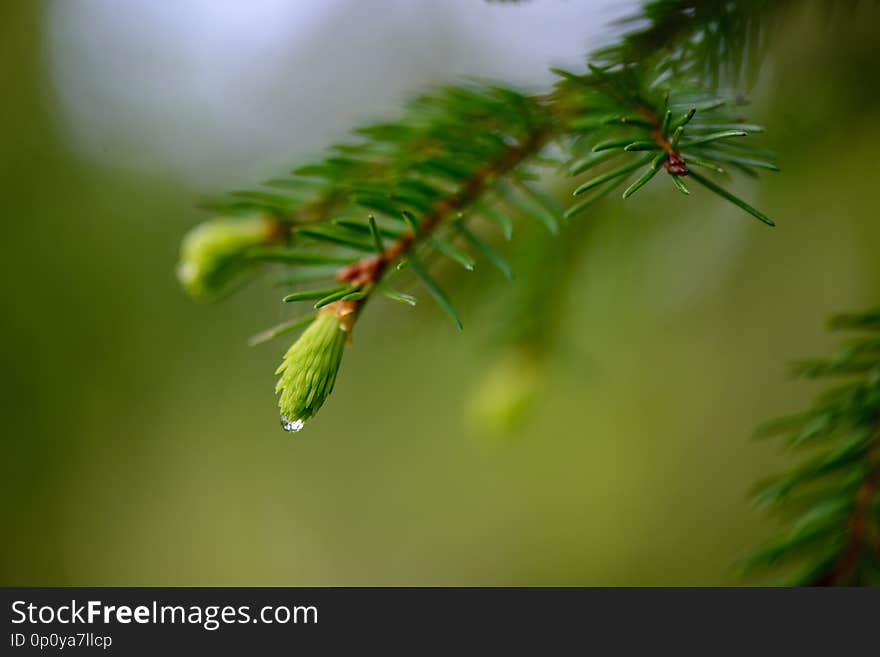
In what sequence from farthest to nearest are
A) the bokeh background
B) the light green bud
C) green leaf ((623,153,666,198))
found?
the bokeh background
the light green bud
green leaf ((623,153,666,198))

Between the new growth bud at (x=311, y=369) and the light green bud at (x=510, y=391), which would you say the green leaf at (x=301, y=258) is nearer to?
the new growth bud at (x=311, y=369)

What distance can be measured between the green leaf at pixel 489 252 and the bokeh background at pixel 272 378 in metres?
0.70

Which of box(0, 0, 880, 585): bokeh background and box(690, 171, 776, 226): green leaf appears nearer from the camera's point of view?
box(690, 171, 776, 226): green leaf

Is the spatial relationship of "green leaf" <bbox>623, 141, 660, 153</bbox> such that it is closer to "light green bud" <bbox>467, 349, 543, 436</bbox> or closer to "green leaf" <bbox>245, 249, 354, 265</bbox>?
"green leaf" <bbox>245, 249, 354, 265</bbox>

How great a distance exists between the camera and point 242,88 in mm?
2064

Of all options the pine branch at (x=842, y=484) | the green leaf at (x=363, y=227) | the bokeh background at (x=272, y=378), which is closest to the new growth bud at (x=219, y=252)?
the green leaf at (x=363, y=227)

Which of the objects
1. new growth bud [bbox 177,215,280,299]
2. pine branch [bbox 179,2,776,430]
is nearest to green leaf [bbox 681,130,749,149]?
pine branch [bbox 179,2,776,430]

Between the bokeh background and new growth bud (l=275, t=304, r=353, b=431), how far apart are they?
78 cm

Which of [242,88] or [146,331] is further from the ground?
[242,88]

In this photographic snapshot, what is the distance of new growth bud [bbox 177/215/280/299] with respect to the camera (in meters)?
0.40
